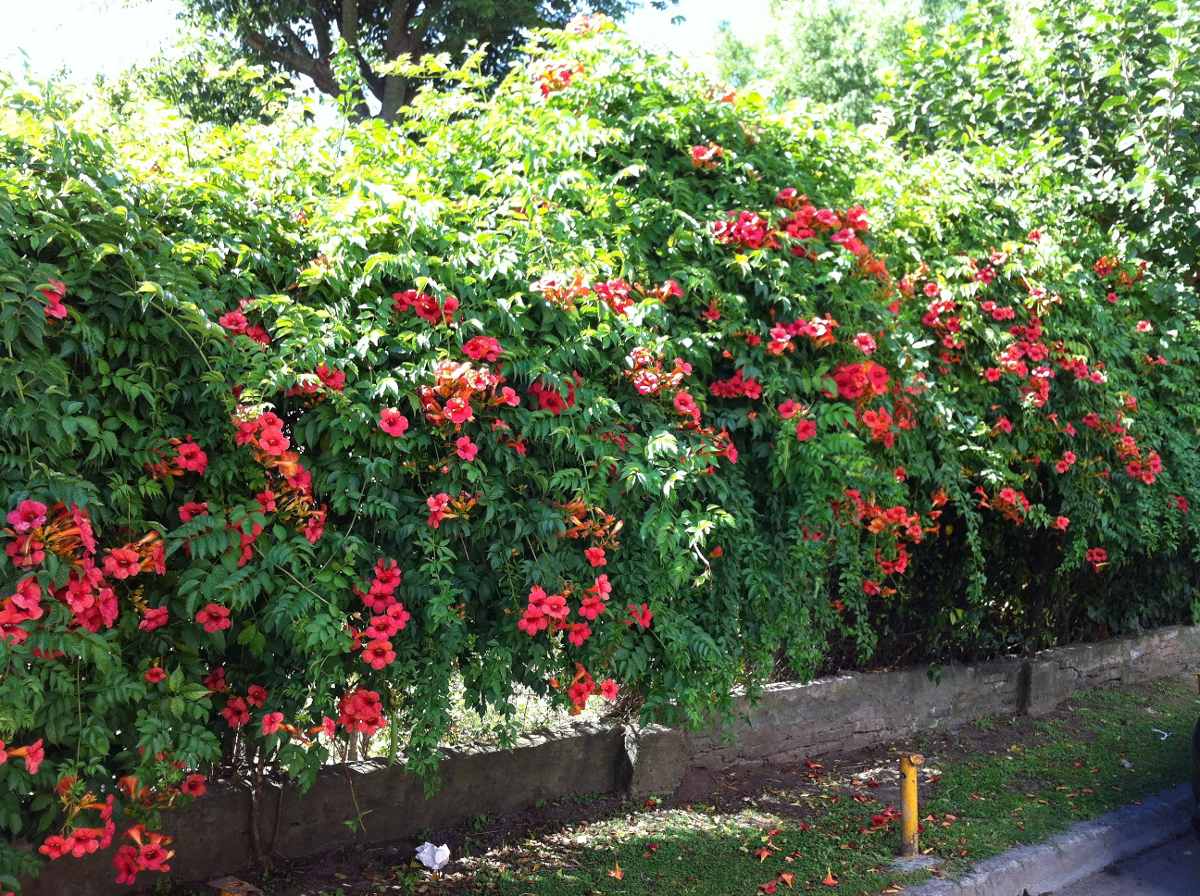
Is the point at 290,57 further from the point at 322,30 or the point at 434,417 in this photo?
the point at 434,417

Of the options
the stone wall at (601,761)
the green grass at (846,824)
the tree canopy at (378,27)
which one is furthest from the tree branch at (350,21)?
the green grass at (846,824)

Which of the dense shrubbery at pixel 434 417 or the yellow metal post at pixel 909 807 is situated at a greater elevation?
the dense shrubbery at pixel 434 417

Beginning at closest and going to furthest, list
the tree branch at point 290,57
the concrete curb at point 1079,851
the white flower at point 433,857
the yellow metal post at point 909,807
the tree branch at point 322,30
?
1. the white flower at point 433,857
2. the concrete curb at point 1079,851
3. the yellow metal post at point 909,807
4. the tree branch at point 322,30
5. the tree branch at point 290,57

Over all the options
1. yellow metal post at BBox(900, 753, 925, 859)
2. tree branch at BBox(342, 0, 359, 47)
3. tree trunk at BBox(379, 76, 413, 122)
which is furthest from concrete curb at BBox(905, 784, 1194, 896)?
tree branch at BBox(342, 0, 359, 47)

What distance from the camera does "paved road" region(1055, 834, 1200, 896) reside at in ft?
15.2

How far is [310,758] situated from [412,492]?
89cm

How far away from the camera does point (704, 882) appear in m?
4.16

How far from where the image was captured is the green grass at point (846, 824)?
4.16 m

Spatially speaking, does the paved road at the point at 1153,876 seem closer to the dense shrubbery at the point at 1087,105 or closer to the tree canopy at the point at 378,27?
the dense shrubbery at the point at 1087,105

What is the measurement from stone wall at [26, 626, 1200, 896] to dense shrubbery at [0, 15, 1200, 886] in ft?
1.01

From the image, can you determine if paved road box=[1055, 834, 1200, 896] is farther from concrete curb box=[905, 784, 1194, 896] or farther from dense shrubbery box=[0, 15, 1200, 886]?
dense shrubbery box=[0, 15, 1200, 886]

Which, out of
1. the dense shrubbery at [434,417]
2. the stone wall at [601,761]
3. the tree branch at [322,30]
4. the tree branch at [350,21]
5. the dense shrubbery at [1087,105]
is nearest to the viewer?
the dense shrubbery at [434,417]

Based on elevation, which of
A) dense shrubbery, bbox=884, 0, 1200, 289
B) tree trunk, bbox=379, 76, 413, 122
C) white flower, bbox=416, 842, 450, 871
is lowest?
white flower, bbox=416, 842, 450, 871

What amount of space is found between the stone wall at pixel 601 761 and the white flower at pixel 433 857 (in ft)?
0.75
